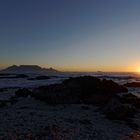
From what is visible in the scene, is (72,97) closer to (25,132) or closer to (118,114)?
(118,114)

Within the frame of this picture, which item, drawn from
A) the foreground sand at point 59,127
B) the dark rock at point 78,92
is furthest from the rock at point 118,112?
the dark rock at point 78,92

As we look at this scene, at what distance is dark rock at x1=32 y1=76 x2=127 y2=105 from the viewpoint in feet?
84.0

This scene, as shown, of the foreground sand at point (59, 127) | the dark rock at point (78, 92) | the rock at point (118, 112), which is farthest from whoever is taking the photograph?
the dark rock at point (78, 92)

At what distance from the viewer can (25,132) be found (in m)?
13.8

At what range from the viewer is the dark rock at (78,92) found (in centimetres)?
2561

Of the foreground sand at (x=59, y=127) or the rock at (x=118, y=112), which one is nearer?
the foreground sand at (x=59, y=127)

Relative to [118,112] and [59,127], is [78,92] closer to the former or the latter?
[118,112]

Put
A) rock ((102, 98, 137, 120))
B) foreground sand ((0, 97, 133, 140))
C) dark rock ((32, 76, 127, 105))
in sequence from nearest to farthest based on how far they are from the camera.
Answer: foreground sand ((0, 97, 133, 140))
rock ((102, 98, 137, 120))
dark rock ((32, 76, 127, 105))

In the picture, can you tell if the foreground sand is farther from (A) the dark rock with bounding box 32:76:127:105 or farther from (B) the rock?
(A) the dark rock with bounding box 32:76:127:105

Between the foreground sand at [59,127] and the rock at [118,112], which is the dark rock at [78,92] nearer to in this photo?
the rock at [118,112]

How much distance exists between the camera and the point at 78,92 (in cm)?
2780

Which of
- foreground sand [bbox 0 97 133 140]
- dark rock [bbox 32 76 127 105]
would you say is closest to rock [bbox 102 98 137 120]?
foreground sand [bbox 0 97 133 140]

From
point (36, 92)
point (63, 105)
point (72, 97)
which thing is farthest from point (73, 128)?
point (36, 92)

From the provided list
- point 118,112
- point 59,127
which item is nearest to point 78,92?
point 118,112
